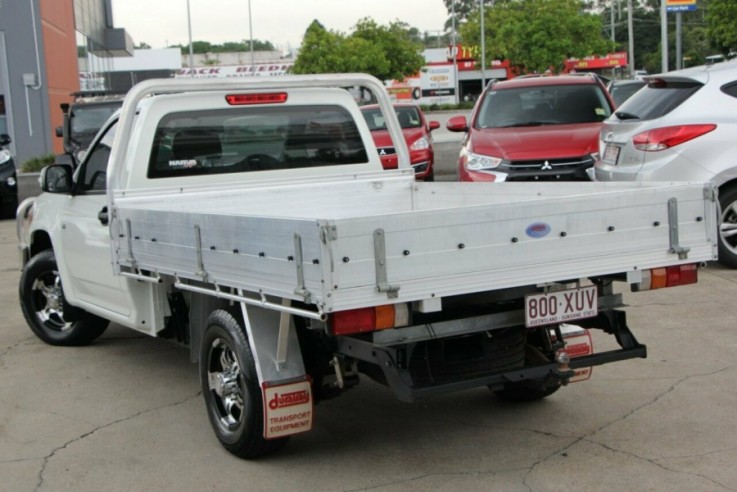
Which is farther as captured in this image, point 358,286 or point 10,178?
point 10,178

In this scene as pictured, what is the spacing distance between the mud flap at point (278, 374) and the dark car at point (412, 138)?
11172 millimetres

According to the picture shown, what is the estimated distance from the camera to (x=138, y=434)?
5648 mm

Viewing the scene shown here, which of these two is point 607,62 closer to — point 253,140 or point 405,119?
point 405,119

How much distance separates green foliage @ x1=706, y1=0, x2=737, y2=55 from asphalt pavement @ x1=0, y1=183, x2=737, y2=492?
2359 cm

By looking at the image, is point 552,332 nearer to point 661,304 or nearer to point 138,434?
point 138,434

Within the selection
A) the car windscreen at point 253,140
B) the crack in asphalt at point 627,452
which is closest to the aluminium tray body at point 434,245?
the car windscreen at point 253,140

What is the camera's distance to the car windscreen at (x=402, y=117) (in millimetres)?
18422

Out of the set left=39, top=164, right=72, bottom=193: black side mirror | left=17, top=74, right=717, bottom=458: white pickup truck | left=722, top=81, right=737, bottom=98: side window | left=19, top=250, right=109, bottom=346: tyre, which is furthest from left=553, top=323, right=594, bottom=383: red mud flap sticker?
left=722, top=81, right=737, bottom=98: side window

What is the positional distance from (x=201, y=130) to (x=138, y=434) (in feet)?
6.62

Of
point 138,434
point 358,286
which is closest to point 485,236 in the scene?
point 358,286

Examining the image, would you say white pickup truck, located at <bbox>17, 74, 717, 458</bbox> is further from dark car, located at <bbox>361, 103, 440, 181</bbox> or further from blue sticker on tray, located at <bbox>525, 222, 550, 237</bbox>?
dark car, located at <bbox>361, 103, 440, 181</bbox>

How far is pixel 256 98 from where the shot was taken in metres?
6.58

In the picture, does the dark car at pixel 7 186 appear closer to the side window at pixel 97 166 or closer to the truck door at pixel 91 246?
the truck door at pixel 91 246

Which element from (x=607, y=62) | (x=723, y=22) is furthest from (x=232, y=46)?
(x=723, y=22)
